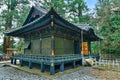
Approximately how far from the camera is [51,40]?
1001 cm

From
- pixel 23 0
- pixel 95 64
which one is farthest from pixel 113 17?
pixel 23 0

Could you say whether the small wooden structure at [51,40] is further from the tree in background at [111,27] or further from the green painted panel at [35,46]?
the tree in background at [111,27]

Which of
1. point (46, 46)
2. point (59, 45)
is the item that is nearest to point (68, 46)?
point (59, 45)

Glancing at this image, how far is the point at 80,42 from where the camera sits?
1395 centimetres

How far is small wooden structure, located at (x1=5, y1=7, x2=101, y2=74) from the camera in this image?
883cm

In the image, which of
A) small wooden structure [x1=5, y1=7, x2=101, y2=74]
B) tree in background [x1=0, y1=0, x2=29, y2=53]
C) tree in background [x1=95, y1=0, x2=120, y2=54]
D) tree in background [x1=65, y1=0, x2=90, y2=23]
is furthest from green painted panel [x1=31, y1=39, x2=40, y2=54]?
tree in background [x1=65, y1=0, x2=90, y2=23]

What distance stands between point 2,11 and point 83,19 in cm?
1467

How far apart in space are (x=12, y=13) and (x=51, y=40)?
39.3 feet

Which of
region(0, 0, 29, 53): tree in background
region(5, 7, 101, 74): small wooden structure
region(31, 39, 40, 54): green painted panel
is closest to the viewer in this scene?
region(5, 7, 101, 74): small wooden structure

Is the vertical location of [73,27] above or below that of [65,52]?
above

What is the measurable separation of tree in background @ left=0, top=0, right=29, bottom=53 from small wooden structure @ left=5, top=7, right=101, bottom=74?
6779mm

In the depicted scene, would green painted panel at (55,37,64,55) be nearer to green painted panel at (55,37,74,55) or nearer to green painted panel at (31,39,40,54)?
green painted panel at (55,37,74,55)

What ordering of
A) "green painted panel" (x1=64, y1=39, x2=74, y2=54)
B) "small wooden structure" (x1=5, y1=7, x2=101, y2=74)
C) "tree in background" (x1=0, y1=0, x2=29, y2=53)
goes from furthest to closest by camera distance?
"tree in background" (x1=0, y1=0, x2=29, y2=53) → "green painted panel" (x1=64, y1=39, x2=74, y2=54) → "small wooden structure" (x1=5, y1=7, x2=101, y2=74)

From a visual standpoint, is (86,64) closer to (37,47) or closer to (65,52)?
(65,52)
